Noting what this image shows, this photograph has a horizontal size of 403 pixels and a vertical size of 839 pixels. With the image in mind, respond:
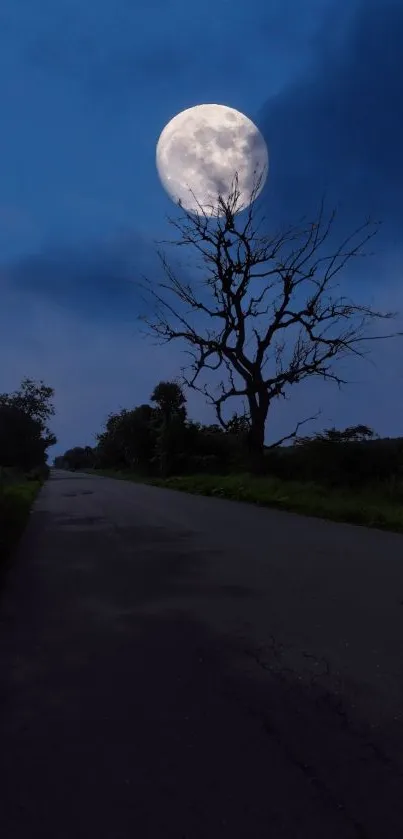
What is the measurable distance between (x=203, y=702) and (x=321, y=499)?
15.2 meters

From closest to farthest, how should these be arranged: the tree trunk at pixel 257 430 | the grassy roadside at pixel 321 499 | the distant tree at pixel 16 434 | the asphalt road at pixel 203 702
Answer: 1. the asphalt road at pixel 203 702
2. the grassy roadside at pixel 321 499
3. the tree trunk at pixel 257 430
4. the distant tree at pixel 16 434

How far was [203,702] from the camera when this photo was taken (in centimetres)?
434

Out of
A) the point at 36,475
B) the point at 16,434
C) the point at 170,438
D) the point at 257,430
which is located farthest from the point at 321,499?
the point at 36,475

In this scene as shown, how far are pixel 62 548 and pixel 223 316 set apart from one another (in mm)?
18693

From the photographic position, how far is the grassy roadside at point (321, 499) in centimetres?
1536

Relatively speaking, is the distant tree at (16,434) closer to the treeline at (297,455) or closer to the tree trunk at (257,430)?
the treeline at (297,455)

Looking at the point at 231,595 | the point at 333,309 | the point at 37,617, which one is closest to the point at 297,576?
the point at 231,595

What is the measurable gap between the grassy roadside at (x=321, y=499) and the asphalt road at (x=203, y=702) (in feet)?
20.4

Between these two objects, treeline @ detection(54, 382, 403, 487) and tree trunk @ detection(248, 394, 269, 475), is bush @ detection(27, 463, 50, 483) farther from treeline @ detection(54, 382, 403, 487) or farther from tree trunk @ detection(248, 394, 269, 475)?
tree trunk @ detection(248, 394, 269, 475)

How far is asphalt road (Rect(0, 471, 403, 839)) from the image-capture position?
3.06 metres

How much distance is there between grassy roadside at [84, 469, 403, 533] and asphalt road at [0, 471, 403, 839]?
6.23 meters

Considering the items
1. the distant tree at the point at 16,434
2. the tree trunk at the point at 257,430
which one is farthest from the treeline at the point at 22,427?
the tree trunk at the point at 257,430

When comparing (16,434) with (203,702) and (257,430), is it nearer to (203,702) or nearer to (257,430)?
(257,430)

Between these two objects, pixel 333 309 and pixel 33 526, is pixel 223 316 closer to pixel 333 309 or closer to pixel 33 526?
pixel 333 309
